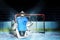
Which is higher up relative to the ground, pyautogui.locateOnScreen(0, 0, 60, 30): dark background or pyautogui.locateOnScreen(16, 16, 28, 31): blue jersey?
pyautogui.locateOnScreen(0, 0, 60, 30): dark background

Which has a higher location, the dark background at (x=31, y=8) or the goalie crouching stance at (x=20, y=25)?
the dark background at (x=31, y=8)

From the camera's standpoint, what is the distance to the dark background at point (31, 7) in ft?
4.32

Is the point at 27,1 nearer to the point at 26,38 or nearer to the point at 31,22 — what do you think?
the point at 31,22

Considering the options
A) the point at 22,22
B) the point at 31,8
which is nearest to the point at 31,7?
the point at 31,8

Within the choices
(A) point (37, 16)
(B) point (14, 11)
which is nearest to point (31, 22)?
(A) point (37, 16)

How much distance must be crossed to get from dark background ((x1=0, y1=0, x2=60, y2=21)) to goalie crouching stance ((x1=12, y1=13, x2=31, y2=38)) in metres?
0.07

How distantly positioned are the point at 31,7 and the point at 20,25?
207 millimetres

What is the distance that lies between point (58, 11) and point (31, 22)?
0.29 metres

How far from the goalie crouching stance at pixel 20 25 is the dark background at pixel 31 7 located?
0.07 meters

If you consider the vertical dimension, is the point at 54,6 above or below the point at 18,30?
above

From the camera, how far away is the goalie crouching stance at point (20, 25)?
1316 millimetres

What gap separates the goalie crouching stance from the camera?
4.32ft

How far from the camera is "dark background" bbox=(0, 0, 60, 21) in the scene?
4.32 ft

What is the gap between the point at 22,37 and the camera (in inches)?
52.1
